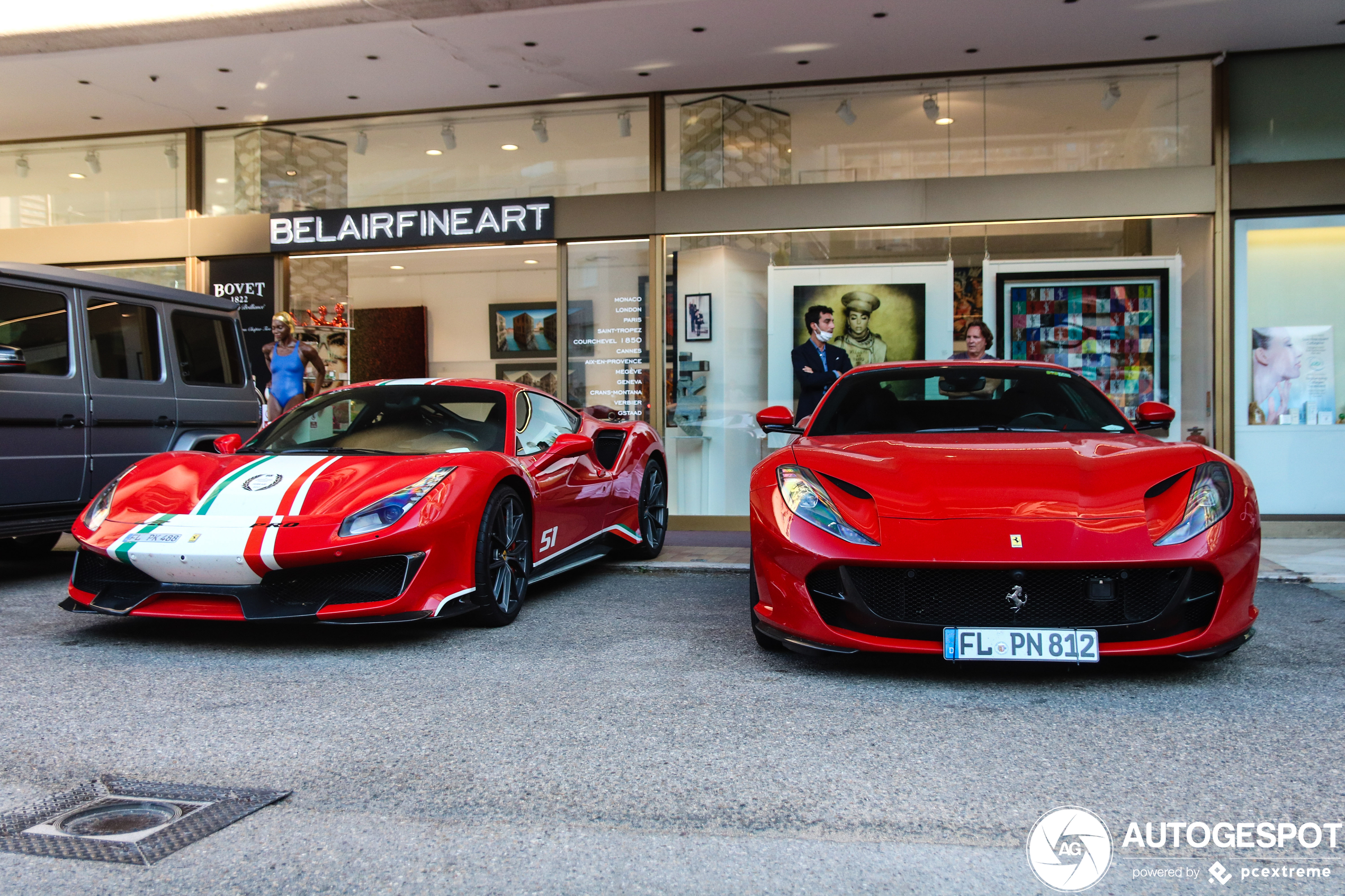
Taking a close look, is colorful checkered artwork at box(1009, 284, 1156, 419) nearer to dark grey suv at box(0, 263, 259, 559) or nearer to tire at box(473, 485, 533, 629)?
tire at box(473, 485, 533, 629)

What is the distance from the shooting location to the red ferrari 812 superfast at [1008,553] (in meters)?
3.45

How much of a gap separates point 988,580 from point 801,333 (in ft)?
20.7

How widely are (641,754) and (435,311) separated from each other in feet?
27.9

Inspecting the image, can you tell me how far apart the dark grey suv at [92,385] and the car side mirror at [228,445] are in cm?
111

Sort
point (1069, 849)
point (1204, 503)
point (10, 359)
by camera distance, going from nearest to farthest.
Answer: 1. point (1069, 849)
2. point (1204, 503)
3. point (10, 359)

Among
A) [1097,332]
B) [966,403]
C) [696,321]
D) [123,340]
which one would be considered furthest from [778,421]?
[1097,332]

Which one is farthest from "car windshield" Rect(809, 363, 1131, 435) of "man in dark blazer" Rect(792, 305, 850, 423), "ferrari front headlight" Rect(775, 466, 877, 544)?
"man in dark blazer" Rect(792, 305, 850, 423)

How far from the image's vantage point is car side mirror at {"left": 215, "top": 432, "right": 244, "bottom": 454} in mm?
5309

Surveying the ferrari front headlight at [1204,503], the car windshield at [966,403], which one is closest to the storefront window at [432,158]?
the car windshield at [966,403]

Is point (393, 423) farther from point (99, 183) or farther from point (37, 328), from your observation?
point (99, 183)

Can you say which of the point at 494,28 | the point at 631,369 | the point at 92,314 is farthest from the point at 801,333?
the point at 92,314

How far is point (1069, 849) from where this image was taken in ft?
7.53

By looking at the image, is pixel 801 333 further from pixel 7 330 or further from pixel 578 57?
pixel 7 330

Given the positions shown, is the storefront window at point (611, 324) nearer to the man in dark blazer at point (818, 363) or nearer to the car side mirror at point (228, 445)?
the man in dark blazer at point (818, 363)
